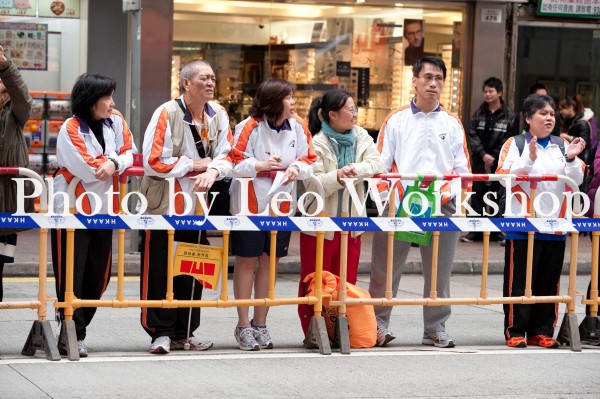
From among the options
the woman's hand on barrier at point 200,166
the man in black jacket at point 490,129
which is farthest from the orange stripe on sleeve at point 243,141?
the man in black jacket at point 490,129

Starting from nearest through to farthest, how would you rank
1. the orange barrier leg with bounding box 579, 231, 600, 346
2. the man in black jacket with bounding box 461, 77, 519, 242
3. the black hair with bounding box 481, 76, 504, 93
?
the orange barrier leg with bounding box 579, 231, 600, 346 < the man in black jacket with bounding box 461, 77, 519, 242 < the black hair with bounding box 481, 76, 504, 93

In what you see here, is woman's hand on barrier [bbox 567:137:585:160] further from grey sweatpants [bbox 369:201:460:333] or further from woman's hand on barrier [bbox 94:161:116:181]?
woman's hand on barrier [bbox 94:161:116:181]

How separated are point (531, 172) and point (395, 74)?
8.35 metres

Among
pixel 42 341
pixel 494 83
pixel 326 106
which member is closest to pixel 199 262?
pixel 42 341

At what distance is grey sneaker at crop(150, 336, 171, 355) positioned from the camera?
8.20m

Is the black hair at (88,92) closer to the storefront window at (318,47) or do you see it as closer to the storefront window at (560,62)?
the storefront window at (318,47)

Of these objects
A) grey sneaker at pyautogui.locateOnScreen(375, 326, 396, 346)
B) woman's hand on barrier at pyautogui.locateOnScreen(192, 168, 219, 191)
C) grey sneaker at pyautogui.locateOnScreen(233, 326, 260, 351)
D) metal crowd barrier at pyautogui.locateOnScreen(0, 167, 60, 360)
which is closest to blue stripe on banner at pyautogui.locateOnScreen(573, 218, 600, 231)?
grey sneaker at pyautogui.locateOnScreen(375, 326, 396, 346)

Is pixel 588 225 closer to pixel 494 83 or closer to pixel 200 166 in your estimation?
pixel 200 166

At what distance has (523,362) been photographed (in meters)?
8.34

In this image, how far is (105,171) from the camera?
786cm

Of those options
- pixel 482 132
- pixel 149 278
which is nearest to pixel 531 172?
pixel 149 278

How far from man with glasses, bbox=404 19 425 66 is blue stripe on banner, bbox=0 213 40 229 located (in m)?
10.1

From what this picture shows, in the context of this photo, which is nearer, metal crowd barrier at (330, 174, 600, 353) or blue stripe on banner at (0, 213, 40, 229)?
blue stripe on banner at (0, 213, 40, 229)

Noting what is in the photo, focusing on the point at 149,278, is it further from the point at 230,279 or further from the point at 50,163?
the point at 50,163
